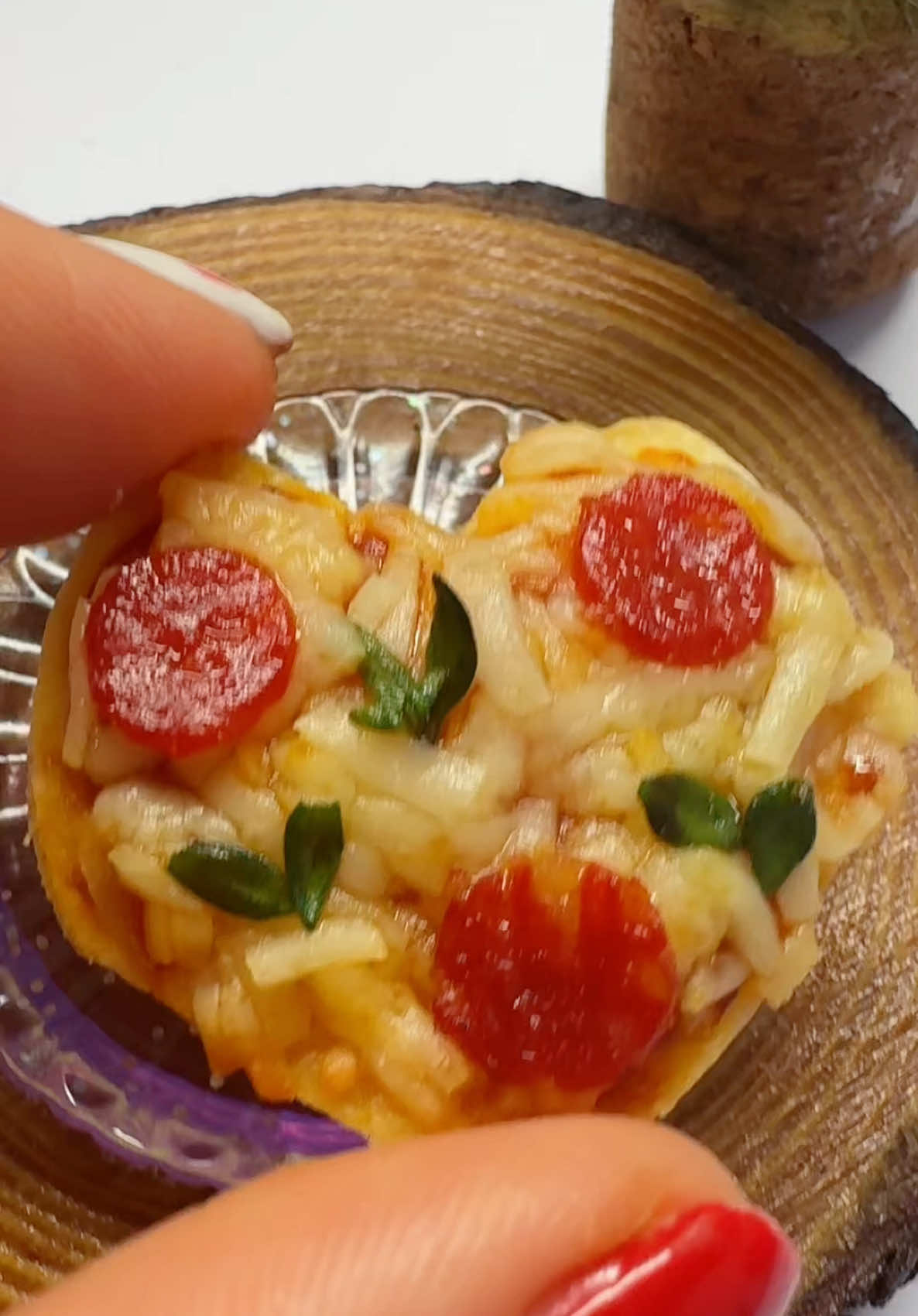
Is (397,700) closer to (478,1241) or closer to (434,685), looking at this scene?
(434,685)

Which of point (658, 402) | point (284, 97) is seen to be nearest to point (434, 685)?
point (658, 402)

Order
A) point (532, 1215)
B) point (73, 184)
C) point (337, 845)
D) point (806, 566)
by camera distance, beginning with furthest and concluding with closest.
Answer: point (73, 184) < point (806, 566) < point (337, 845) < point (532, 1215)

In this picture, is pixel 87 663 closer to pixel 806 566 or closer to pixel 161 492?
pixel 161 492

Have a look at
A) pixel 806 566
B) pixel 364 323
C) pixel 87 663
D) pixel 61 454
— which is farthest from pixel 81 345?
pixel 806 566

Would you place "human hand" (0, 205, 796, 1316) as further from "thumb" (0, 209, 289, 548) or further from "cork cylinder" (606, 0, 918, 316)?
"cork cylinder" (606, 0, 918, 316)

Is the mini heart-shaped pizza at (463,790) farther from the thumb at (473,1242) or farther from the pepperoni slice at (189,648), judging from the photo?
the thumb at (473,1242)

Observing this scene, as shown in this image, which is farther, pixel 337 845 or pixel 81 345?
pixel 81 345

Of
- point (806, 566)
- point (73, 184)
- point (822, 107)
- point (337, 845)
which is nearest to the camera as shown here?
point (337, 845)
